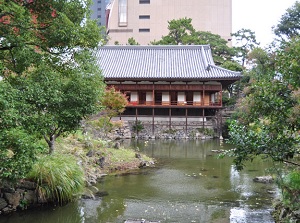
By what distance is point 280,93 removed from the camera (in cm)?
536

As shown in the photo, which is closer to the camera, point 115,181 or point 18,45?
point 18,45

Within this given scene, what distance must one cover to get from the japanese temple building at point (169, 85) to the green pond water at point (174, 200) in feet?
48.5

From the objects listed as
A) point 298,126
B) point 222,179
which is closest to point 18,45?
point 298,126

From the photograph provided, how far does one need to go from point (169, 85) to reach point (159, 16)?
2844cm

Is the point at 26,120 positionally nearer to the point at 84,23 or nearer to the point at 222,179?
the point at 84,23

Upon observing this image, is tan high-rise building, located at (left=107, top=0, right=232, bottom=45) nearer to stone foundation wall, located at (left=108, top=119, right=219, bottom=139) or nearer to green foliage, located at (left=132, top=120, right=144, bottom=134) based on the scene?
green foliage, located at (left=132, top=120, right=144, bottom=134)

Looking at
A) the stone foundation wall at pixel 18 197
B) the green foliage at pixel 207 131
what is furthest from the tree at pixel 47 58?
the green foliage at pixel 207 131

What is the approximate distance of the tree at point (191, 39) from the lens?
37375 millimetres

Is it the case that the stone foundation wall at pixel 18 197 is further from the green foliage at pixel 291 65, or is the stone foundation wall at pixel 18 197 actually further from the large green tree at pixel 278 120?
the green foliage at pixel 291 65

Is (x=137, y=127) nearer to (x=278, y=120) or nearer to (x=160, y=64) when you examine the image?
(x=160, y=64)

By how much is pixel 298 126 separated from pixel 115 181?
6957mm

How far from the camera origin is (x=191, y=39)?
→ 36875mm

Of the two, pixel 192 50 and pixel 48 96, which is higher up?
pixel 192 50

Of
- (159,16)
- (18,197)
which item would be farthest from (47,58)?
(159,16)
